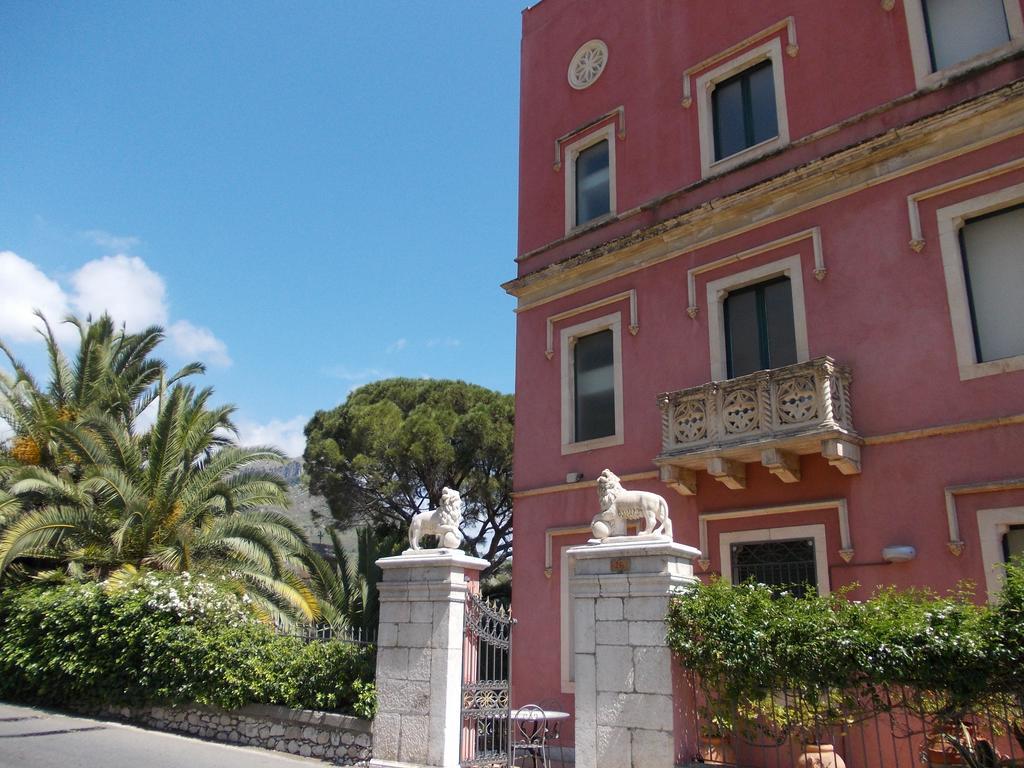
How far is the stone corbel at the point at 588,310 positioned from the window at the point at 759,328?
1685 mm

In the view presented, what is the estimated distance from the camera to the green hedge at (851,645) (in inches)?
218

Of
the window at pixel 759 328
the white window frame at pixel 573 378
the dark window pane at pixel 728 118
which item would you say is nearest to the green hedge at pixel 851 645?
the window at pixel 759 328

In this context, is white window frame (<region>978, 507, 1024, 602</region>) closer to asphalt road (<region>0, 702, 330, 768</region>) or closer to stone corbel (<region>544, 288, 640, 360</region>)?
stone corbel (<region>544, 288, 640, 360</region>)

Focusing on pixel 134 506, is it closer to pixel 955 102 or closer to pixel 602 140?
pixel 602 140

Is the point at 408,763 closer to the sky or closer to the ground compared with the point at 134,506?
closer to the ground

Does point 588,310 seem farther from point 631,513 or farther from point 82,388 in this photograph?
point 82,388

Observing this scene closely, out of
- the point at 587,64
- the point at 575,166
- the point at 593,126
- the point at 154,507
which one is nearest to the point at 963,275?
the point at 593,126

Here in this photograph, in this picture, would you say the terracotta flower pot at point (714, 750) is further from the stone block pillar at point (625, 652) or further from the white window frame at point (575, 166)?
the white window frame at point (575, 166)

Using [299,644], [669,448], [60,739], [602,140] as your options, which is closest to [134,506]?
[60,739]

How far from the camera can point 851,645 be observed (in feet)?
20.1

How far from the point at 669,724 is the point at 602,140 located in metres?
12.0

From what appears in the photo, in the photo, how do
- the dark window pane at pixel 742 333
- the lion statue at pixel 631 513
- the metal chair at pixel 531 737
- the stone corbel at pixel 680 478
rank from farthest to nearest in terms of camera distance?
the dark window pane at pixel 742 333, the stone corbel at pixel 680 478, the metal chair at pixel 531 737, the lion statue at pixel 631 513

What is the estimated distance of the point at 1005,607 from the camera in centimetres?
555

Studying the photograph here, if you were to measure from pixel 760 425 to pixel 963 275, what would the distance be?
325cm
